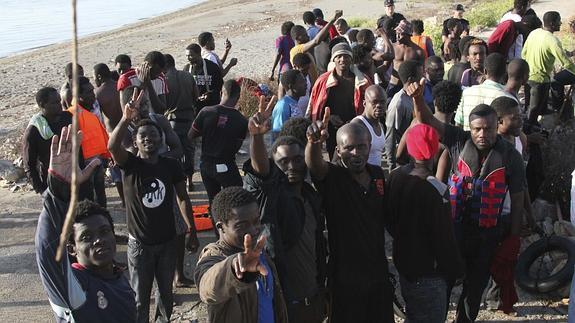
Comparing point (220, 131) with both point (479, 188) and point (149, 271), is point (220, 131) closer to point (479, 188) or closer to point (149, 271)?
point (149, 271)

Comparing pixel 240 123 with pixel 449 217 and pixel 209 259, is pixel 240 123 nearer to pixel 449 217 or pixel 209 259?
pixel 449 217

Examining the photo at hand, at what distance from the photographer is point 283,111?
6.77 m

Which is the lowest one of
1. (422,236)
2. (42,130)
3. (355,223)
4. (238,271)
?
(422,236)

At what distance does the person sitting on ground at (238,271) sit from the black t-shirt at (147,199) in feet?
4.97

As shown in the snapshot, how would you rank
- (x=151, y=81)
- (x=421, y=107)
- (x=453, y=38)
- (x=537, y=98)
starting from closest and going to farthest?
(x=421, y=107) < (x=151, y=81) < (x=537, y=98) < (x=453, y=38)

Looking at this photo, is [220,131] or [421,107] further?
[220,131]

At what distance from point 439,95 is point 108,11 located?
120 feet

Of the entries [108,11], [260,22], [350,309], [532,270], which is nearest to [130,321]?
[350,309]

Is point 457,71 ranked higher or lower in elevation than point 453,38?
lower

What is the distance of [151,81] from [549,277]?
4.50 metres

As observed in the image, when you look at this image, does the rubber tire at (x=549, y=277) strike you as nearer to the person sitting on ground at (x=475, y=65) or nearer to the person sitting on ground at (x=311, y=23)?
the person sitting on ground at (x=475, y=65)

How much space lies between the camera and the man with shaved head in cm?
416

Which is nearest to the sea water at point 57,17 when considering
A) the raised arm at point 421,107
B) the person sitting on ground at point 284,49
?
the person sitting on ground at point 284,49

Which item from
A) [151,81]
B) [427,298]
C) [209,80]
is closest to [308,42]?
[209,80]
